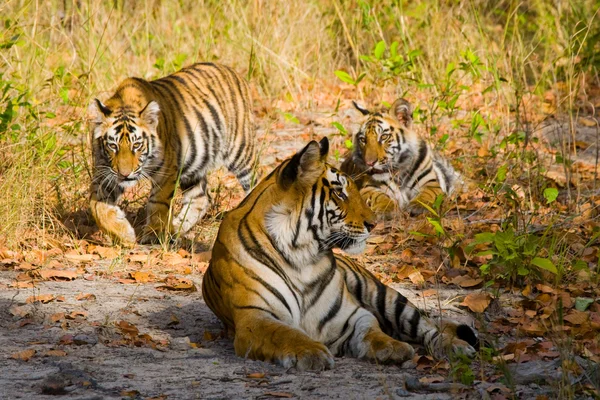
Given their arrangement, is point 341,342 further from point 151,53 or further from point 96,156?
point 151,53

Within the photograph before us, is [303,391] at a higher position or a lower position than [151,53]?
lower

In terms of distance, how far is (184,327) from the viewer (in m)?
4.80

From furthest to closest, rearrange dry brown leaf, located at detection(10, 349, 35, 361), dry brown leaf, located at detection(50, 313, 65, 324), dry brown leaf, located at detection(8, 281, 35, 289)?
dry brown leaf, located at detection(8, 281, 35, 289) < dry brown leaf, located at detection(50, 313, 65, 324) < dry brown leaf, located at detection(10, 349, 35, 361)

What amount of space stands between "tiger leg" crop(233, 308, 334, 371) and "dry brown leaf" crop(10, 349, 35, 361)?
861 millimetres

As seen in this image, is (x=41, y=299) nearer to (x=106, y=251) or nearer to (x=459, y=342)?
(x=106, y=251)

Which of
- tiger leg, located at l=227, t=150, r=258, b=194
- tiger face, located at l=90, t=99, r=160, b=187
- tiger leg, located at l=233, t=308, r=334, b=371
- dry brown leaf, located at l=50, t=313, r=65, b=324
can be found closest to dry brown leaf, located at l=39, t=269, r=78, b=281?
dry brown leaf, located at l=50, t=313, r=65, b=324

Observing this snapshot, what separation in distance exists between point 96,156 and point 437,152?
2931mm

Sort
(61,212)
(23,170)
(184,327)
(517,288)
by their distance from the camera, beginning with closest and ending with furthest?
(184,327) → (517,288) → (23,170) → (61,212)

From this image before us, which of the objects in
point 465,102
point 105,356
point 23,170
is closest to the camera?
point 105,356

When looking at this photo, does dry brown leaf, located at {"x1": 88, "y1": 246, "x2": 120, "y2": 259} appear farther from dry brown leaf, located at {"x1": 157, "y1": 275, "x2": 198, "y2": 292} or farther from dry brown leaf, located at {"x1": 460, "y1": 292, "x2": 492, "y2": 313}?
dry brown leaf, located at {"x1": 460, "y1": 292, "x2": 492, "y2": 313}

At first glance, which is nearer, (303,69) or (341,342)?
(341,342)

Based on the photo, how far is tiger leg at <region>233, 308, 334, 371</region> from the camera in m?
3.87

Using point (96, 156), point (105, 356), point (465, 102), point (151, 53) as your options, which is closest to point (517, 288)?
point (105, 356)

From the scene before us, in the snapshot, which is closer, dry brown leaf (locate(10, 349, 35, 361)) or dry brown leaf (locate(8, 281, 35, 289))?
dry brown leaf (locate(10, 349, 35, 361))
